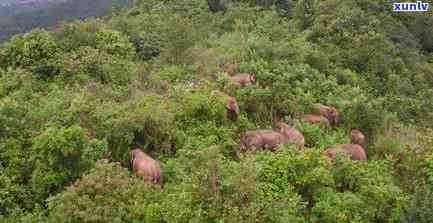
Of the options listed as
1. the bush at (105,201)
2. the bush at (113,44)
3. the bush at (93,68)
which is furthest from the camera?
the bush at (113,44)

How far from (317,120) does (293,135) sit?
148 cm

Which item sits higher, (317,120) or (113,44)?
(113,44)

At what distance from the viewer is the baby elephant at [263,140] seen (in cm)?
1060

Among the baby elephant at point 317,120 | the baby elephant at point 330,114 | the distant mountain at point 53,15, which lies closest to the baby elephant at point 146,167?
the baby elephant at point 317,120

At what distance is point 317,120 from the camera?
481 inches

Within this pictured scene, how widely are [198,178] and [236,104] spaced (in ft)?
14.0

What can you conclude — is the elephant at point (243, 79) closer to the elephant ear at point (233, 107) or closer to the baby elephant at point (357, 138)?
the elephant ear at point (233, 107)

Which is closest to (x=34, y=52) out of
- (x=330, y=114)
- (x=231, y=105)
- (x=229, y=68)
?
(x=229, y=68)

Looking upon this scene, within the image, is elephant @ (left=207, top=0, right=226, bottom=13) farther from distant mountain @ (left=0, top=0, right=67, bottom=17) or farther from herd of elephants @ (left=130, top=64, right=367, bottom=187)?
distant mountain @ (left=0, top=0, right=67, bottom=17)

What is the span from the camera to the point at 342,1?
21406 millimetres

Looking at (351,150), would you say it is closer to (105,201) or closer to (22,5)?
(105,201)

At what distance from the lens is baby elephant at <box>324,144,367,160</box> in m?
10.3

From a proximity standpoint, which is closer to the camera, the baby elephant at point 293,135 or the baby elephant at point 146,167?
the baby elephant at point 146,167

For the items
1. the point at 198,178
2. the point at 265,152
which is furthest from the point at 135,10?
the point at 198,178
